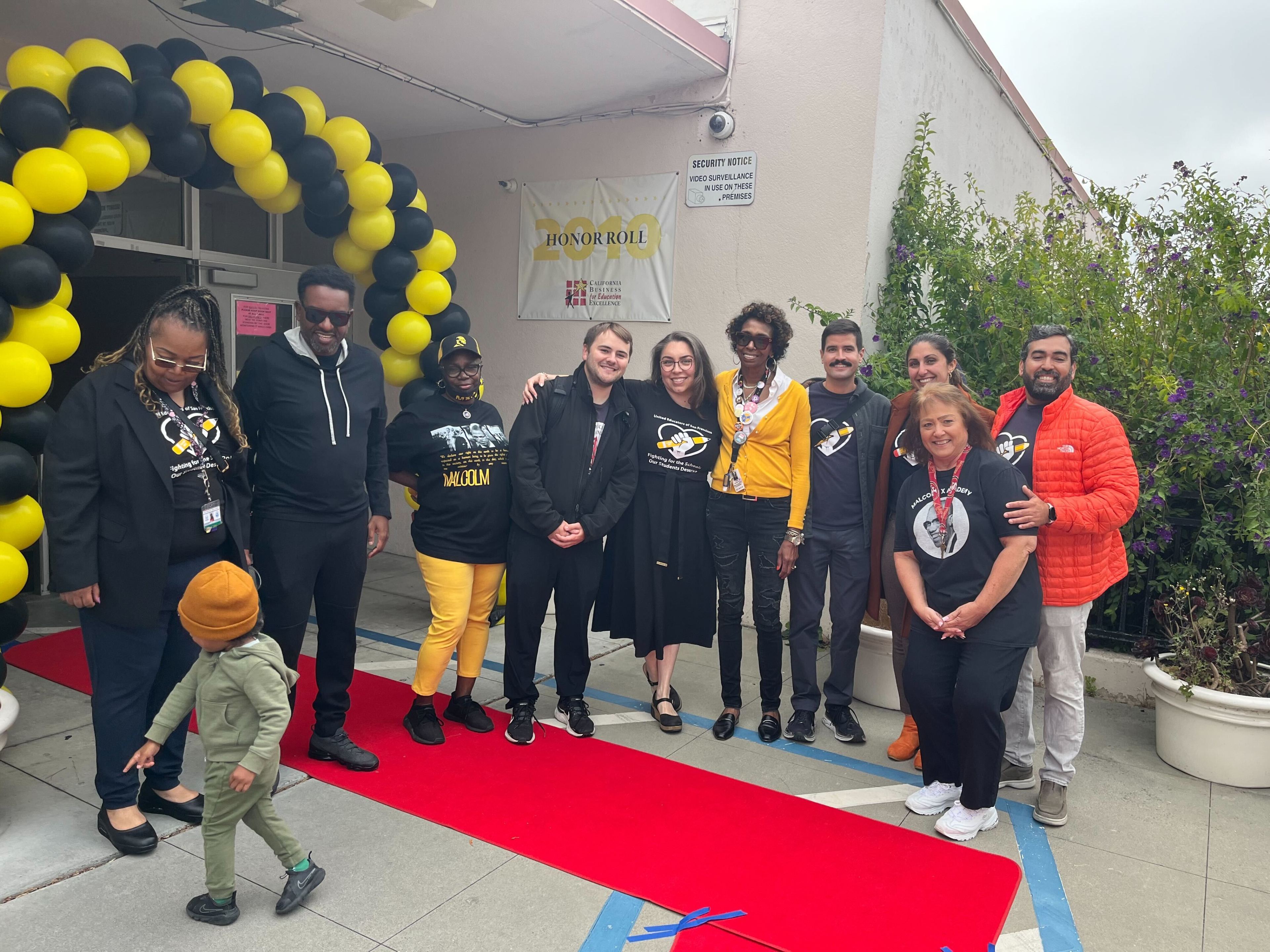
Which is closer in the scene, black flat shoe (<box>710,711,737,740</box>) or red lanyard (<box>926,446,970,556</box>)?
red lanyard (<box>926,446,970,556</box>)

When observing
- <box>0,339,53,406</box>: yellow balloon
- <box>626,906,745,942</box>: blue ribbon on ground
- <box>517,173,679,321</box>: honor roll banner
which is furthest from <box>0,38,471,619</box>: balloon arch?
<box>626,906,745,942</box>: blue ribbon on ground

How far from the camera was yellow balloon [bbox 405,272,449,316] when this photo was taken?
192 inches

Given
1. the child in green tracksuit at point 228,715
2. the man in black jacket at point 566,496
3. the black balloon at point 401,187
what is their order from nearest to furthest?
the child in green tracksuit at point 228,715, the man in black jacket at point 566,496, the black balloon at point 401,187

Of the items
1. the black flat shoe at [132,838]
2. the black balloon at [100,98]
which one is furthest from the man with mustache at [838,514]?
the black balloon at [100,98]

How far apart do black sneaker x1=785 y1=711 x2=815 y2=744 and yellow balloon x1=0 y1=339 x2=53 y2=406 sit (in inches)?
128

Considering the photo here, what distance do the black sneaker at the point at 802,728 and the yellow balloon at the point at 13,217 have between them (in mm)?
3554

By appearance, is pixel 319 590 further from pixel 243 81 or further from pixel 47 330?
pixel 243 81

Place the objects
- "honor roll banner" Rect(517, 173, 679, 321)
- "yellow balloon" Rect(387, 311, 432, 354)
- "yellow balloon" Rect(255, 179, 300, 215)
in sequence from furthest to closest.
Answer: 1. "honor roll banner" Rect(517, 173, 679, 321)
2. "yellow balloon" Rect(387, 311, 432, 354)
3. "yellow balloon" Rect(255, 179, 300, 215)

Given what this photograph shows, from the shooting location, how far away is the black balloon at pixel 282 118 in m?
4.11

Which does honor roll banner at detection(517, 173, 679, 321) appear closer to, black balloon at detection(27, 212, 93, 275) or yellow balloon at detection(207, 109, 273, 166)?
yellow balloon at detection(207, 109, 273, 166)

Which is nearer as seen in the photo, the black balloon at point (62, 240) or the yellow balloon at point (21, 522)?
the yellow balloon at point (21, 522)

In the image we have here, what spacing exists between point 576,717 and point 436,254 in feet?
8.55

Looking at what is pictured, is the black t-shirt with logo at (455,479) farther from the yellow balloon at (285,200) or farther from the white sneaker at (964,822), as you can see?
the white sneaker at (964,822)

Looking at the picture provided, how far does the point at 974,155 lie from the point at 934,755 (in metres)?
5.86
